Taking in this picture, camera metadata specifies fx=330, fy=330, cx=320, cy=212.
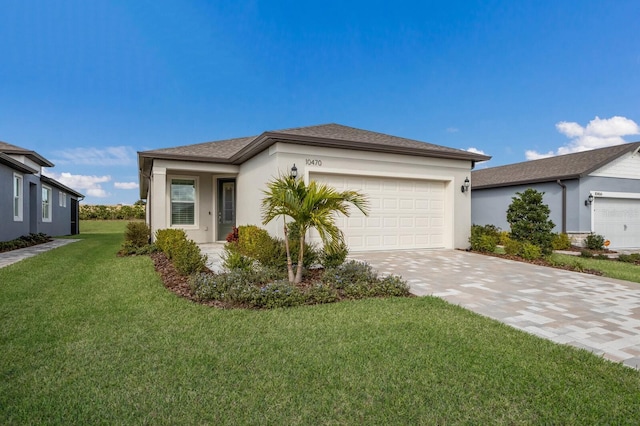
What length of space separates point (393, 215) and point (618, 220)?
1081cm

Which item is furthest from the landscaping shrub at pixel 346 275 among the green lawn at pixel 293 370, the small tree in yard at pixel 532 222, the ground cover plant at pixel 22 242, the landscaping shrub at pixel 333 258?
the ground cover plant at pixel 22 242

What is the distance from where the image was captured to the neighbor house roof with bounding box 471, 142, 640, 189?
13.3 metres

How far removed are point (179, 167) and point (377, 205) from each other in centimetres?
643

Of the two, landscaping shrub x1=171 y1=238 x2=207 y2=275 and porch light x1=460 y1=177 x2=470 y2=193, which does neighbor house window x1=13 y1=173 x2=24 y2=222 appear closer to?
landscaping shrub x1=171 y1=238 x2=207 y2=275

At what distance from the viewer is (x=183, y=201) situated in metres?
11.9

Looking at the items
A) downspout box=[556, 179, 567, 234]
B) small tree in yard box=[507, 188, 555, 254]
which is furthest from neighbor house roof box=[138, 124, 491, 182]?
downspout box=[556, 179, 567, 234]

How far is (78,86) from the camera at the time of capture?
531 inches

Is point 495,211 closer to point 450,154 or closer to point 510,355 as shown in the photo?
point 450,154

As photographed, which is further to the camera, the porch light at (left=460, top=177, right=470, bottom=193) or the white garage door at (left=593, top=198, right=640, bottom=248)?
the white garage door at (left=593, top=198, right=640, bottom=248)

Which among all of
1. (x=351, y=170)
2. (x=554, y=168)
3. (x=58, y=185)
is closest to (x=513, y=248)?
(x=351, y=170)

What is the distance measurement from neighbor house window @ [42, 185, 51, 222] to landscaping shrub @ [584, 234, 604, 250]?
24.2 metres

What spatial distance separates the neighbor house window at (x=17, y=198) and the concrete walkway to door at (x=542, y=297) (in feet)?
44.0

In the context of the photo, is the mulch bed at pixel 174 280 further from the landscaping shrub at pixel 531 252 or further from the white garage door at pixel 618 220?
the white garage door at pixel 618 220

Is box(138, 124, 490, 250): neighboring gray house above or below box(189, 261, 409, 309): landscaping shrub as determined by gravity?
above
